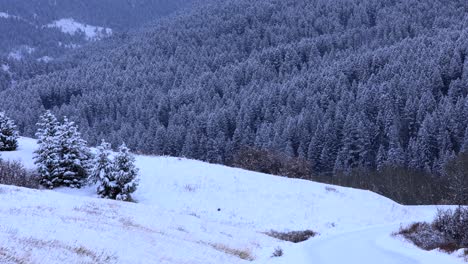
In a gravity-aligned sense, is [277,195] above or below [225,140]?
below

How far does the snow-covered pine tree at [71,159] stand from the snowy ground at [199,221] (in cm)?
105

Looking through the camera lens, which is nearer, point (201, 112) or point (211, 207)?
point (211, 207)

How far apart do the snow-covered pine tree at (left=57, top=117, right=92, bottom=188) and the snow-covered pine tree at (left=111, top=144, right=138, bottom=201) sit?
325 cm

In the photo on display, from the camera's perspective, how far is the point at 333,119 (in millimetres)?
147375

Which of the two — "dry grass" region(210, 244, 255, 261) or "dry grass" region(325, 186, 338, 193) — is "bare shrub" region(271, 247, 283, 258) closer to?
"dry grass" region(210, 244, 255, 261)

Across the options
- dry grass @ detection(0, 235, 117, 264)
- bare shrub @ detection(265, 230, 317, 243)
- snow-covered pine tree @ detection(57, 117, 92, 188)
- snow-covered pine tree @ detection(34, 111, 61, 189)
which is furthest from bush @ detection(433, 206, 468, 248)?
snow-covered pine tree @ detection(34, 111, 61, 189)

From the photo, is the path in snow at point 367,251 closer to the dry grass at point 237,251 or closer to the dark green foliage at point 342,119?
the dry grass at point 237,251

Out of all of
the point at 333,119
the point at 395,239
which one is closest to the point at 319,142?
the point at 333,119

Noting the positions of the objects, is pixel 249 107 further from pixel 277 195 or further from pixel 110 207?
pixel 110 207

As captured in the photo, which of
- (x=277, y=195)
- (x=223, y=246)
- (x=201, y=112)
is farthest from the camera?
(x=201, y=112)

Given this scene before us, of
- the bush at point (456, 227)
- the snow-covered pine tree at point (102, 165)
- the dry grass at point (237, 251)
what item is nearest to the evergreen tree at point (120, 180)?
the snow-covered pine tree at point (102, 165)

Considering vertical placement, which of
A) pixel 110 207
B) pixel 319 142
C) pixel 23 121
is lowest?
pixel 110 207

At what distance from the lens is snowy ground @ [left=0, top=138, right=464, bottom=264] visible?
1370 cm

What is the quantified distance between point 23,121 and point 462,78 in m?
141
